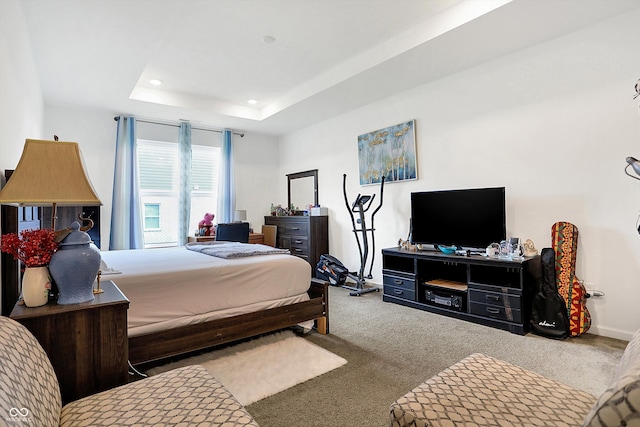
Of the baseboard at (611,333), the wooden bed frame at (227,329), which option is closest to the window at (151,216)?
the wooden bed frame at (227,329)

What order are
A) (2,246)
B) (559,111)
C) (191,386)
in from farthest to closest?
(559,111)
(2,246)
(191,386)

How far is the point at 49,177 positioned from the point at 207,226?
13.7 feet

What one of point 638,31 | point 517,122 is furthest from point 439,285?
point 638,31

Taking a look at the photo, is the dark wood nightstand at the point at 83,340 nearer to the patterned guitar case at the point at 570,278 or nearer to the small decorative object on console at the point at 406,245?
the small decorative object on console at the point at 406,245

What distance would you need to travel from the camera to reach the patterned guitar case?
2758mm

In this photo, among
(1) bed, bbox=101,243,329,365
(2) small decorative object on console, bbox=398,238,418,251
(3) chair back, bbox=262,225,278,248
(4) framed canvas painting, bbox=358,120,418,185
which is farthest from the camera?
(3) chair back, bbox=262,225,278,248

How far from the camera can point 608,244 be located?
109 inches

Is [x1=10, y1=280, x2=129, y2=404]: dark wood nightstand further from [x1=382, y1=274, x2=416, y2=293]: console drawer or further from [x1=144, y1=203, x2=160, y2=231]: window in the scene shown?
[x1=144, y1=203, x2=160, y2=231]: window

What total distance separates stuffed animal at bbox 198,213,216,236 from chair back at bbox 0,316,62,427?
4.46 metres

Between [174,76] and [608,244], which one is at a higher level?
[174,76]

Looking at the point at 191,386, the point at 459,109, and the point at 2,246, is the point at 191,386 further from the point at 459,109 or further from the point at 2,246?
the point at 459,109

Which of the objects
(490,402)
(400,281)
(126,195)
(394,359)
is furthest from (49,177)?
(126,195)

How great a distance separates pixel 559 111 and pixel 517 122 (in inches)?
14.0

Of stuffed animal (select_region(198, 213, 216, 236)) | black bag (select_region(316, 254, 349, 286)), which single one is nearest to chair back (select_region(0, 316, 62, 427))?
black bag (select_region(316, 254, 349, 286))
